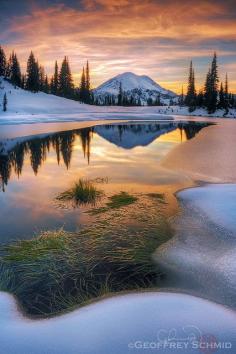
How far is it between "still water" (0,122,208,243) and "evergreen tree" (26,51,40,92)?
2402 inches

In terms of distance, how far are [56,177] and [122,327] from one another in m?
7.79

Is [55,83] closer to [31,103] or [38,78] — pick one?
[38,78]

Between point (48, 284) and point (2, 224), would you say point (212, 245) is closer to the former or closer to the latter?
point (48, 284)

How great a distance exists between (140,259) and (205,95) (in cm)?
7144

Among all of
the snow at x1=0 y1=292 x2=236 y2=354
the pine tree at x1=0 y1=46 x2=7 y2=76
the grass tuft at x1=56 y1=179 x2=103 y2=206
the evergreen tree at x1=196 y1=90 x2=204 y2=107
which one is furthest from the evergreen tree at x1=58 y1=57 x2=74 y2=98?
the snow at x1=0 y1=292 x2=236 y2=354

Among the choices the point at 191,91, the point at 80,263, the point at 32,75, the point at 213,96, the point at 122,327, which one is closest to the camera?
the point at 122,327

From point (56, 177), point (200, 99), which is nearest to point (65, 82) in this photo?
point (200, 99)

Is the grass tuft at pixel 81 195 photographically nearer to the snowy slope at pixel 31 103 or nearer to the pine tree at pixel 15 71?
the snowy slope at pixel 31 103

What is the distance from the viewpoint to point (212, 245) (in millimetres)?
5539

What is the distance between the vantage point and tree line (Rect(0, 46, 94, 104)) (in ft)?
254

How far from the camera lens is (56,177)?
35.7 ft

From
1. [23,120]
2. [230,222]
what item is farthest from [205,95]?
[230,222]

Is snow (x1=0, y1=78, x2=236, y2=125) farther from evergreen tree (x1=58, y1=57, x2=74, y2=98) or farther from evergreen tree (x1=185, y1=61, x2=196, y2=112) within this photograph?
evergreen tree (x1=58, y1=57, x2=74, y2=98)

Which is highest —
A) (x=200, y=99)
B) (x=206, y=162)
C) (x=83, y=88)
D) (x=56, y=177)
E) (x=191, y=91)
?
(x=83, y=88)
